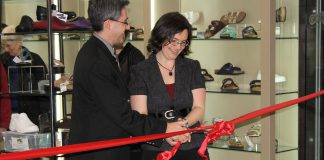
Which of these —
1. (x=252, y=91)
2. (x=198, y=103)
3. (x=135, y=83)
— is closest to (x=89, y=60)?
(x=135, y=83)

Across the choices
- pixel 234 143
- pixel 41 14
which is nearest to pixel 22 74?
pixel 41 14

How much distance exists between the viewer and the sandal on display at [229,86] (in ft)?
15.9

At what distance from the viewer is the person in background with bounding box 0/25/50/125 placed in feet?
13.4

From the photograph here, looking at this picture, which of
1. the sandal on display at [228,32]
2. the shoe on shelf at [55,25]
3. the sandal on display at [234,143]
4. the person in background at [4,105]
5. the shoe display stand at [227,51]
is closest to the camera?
the shoe on shelf at [55,25]

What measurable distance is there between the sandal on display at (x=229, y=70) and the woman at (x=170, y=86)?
1.70 meters

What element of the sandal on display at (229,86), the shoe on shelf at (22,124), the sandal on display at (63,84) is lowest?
the shoe on shelf at (22,124)

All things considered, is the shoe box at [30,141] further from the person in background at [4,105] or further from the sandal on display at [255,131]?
the sandal on display at [255,131]

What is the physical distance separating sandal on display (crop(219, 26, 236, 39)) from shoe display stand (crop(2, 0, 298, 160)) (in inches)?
1.2

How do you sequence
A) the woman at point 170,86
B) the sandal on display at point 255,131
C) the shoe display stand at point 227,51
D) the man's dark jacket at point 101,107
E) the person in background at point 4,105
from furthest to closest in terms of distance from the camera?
1. the sandal on display at point 255,131
2. the shoe display stand at point 227,51
3. the person in background at point 4,105
4. the woman at point 170,86
5. the man's dark jacket at point 101,107

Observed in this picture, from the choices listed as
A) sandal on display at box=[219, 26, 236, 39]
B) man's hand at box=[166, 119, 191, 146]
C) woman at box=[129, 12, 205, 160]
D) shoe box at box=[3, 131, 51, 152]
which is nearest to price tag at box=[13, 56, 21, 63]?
shoe box at box=[3, 131, 51, 152]

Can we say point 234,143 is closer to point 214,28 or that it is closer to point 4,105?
point 214,28

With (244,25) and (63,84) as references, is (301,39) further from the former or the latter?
(63,84)

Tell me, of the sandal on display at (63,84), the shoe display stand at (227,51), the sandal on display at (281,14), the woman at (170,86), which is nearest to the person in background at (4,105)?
the shoe display stand at (227,51)

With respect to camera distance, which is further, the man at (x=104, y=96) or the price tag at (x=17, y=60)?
the price tag at (x=17, y=60)
